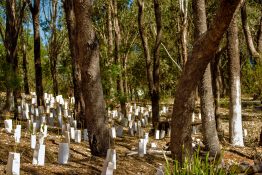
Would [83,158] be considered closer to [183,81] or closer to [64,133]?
[64,133]

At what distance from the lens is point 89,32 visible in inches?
300

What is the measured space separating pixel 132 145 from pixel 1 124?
382 cm

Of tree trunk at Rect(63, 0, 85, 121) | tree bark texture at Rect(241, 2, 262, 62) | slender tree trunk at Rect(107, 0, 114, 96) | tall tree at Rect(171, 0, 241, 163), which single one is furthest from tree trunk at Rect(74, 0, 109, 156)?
slender tree trunk at Rect(107, 0, 114, 96)

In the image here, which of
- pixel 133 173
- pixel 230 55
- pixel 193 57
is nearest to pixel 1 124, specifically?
pixel 133 173

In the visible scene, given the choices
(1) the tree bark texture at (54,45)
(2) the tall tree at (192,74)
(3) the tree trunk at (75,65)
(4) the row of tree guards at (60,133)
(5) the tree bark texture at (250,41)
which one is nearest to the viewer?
(2) the tall tree at (192,74)

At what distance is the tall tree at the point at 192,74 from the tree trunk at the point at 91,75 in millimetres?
1985

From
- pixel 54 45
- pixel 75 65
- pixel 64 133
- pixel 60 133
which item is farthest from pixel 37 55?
pixel 54 45

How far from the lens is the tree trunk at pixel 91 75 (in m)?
7.63

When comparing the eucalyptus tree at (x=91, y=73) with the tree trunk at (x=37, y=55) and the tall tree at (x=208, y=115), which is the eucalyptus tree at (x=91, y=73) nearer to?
the tall tree at (x=208, y=115)

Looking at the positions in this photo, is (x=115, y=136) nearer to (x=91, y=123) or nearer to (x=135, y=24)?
(x=91, y=123)

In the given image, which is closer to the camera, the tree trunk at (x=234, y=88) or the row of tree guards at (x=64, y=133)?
the row of tree guards at (x=64, y=133)

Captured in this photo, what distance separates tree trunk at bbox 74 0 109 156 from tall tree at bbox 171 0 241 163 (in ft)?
6.51

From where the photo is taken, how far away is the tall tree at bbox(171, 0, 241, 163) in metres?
5.60

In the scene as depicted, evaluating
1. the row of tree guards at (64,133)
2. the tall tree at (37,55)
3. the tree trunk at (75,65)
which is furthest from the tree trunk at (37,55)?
the tree trunk at (75,65)
